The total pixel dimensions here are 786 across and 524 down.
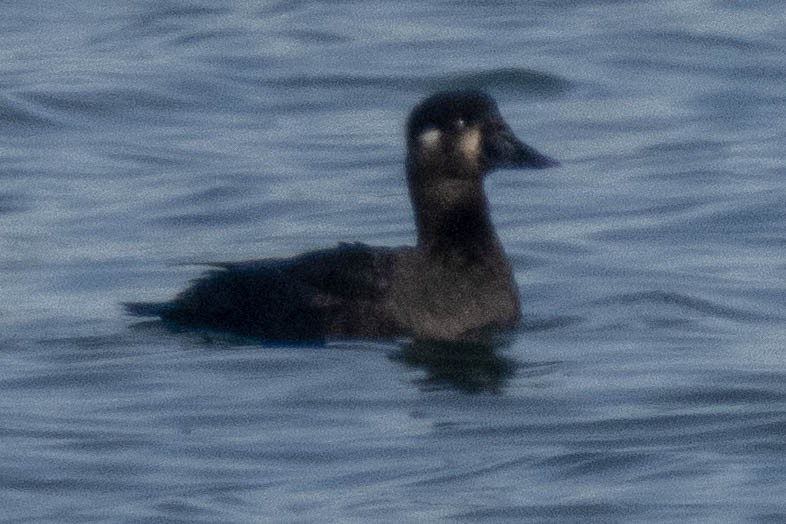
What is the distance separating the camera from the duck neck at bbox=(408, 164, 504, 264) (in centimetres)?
1152

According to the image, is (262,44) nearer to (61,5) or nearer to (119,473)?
(61,5)

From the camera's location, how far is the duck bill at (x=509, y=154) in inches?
455

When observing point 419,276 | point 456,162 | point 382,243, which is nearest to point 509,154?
point 456,162

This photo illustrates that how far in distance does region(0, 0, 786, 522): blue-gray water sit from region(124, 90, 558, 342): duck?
115mm

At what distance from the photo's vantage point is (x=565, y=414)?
32.7ft

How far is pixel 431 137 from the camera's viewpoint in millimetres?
11469

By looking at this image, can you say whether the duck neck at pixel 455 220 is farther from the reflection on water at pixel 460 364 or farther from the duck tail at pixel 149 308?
the duck tail at pixel 149 308

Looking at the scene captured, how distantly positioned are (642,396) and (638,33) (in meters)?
10.8

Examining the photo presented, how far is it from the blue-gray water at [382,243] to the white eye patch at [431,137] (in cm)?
90

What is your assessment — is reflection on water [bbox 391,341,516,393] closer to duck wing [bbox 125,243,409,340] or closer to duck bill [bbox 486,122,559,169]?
duck wing [bbox 125,243,409,340]

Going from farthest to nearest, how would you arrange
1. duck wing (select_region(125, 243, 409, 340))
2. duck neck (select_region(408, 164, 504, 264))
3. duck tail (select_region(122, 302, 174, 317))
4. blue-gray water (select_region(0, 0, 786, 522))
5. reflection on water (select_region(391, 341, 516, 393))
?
duck neck (select_region(408, 164, 504, 264)), duck tail (select_region(122, 302, 174, 317)), duck wing (select_region(125, 243, 409, 340)), reflection on water (select_region(391, 341, 516, 393)), blue-gray water (select_region(0, 0, 786, 522))

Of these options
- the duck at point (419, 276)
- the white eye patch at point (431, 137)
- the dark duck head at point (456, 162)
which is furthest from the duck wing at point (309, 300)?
the white eye patch at point (431, 137)

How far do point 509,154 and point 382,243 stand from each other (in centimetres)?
246

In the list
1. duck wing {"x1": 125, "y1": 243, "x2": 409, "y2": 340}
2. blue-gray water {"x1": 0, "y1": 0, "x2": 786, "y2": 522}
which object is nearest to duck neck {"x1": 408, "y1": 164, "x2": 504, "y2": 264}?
duck wing {"x1": 125, "y1": 243, "x2": 409, "y2": 340}
